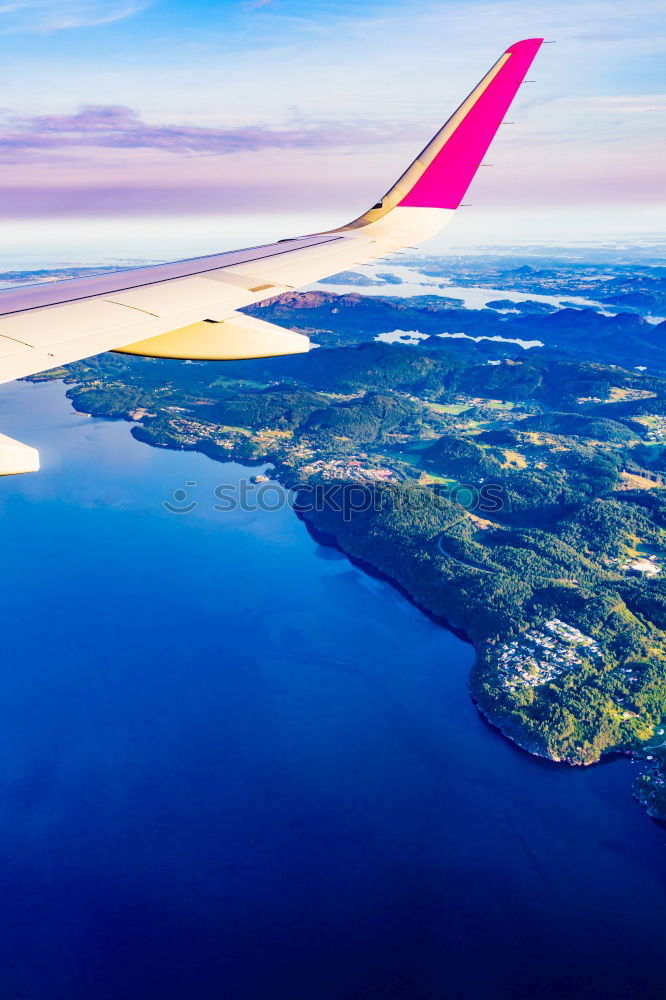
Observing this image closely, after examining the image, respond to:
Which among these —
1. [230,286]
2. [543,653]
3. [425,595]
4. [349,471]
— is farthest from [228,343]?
[349,471]

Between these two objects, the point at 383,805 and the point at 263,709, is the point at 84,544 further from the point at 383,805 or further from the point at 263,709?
the point at 383,805

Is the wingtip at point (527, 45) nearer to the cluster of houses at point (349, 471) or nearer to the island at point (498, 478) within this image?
the island at point (498, 478)

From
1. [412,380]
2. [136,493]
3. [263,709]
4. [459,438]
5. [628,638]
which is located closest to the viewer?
[263,709]

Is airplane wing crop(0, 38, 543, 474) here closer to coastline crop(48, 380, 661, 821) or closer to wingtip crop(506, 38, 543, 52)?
wingtip crop(506, 38, 543, 52)

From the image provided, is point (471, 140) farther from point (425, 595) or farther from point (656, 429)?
point (656, 429)

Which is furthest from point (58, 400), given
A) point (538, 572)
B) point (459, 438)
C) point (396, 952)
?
point (396, 952)

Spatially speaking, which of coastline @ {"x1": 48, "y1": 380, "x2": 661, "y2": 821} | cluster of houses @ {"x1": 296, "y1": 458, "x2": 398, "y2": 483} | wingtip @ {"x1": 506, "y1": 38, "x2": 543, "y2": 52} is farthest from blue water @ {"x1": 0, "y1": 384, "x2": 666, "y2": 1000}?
wingtip @ {"x1": 506, "y1": 38, "x2": 543, "y2": 52}
